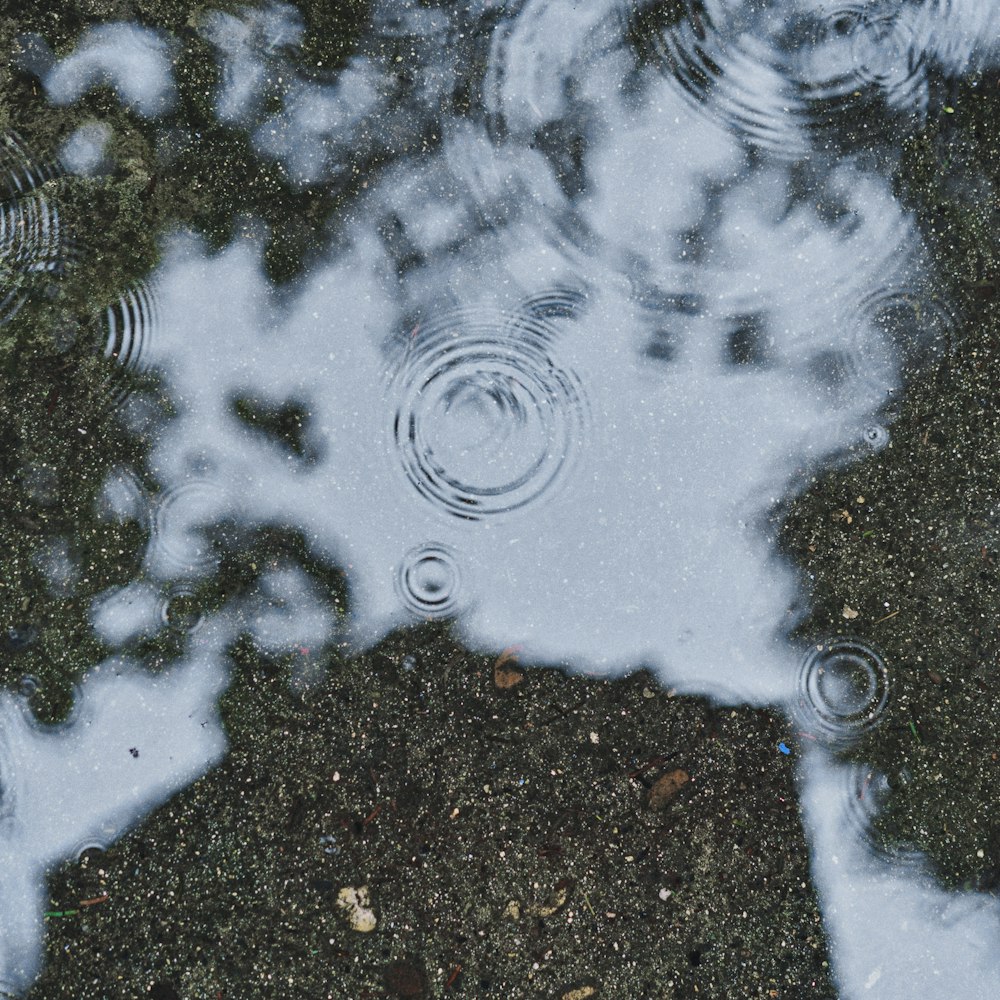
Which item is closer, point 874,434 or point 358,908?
point 358,908

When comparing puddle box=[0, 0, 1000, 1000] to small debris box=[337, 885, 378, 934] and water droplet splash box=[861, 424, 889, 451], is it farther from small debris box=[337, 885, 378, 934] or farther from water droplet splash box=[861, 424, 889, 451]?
small debris box=[337, 885, 378, 934]

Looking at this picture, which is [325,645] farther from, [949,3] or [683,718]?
[949,3]

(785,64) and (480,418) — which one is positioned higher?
(785,64)

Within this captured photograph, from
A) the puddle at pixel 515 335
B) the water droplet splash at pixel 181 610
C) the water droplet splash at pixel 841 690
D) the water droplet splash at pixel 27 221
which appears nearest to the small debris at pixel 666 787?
the puddle at pixel 515 335

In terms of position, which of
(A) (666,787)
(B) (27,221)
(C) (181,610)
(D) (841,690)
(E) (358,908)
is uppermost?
(B) (27,221)

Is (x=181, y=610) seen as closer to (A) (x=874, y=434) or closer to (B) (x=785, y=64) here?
(A) (x=874, y=434)

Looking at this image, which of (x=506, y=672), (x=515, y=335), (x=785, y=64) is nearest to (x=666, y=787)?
(x=506, y=672)

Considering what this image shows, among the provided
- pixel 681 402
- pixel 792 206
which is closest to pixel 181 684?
pixel 681 402
